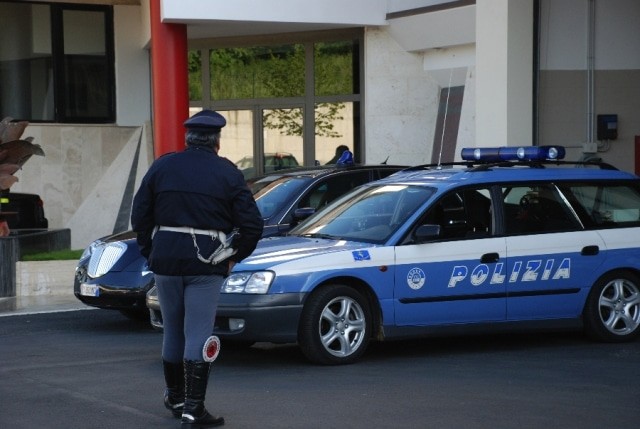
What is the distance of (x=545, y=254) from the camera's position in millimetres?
10609

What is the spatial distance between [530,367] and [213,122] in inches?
137

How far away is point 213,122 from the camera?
7.48 m

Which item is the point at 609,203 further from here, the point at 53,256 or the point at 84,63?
the point at 84,63

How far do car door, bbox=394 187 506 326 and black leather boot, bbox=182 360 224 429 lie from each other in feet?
9.61

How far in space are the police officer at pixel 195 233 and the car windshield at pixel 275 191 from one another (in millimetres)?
5143

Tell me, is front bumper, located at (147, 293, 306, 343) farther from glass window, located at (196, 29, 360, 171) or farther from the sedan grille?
glass window, located at (196, 29, 360, 171)

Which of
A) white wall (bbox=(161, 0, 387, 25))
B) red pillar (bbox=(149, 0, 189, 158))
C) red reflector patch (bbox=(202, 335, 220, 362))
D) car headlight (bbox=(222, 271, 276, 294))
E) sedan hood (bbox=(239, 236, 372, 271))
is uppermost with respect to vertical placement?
white wall (bbox=(161, 0, 387, 25))

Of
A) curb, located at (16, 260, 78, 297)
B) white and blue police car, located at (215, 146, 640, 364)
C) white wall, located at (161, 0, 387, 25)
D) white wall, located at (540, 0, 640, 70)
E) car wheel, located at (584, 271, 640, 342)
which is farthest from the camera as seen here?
white wall, located at (161, 0, 387, 25)

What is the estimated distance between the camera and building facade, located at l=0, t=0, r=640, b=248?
57.0 ft

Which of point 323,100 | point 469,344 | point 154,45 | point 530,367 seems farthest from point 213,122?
point 323,100

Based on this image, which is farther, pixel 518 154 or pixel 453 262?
pixel 518 154

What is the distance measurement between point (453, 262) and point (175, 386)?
10.7ft

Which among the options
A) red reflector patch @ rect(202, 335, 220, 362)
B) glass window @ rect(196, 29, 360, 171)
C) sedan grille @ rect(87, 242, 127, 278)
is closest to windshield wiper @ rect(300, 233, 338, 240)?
sedan grille @ rect(87, 242, 127, 278)

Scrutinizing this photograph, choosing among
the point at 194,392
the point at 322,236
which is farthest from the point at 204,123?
the point at 322,236
